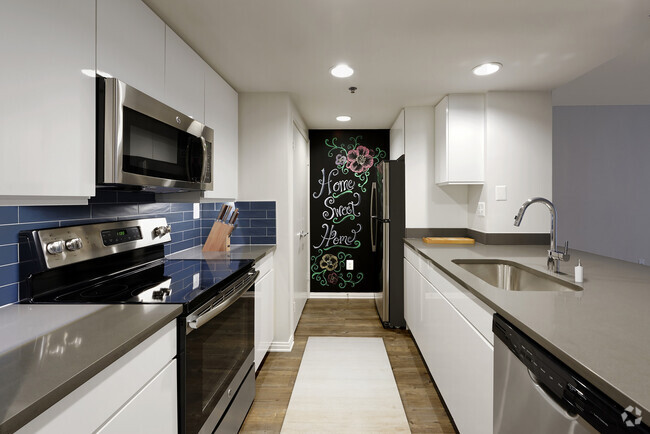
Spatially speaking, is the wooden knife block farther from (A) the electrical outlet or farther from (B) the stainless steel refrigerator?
Result: (B) the stainless steel refrigerator

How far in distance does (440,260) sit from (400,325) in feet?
4.75

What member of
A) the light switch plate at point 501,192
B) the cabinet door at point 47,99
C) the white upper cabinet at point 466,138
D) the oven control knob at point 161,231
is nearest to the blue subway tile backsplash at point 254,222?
the oven control knob at point 161,231

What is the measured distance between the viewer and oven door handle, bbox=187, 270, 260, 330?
1247 millimetres

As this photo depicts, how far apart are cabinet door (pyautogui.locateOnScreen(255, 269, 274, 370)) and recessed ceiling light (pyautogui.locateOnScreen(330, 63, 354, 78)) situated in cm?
150

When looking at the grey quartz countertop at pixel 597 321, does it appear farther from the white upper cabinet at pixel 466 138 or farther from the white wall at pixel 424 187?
the white wall at pixel 424 187

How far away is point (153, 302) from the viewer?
3.97 ft

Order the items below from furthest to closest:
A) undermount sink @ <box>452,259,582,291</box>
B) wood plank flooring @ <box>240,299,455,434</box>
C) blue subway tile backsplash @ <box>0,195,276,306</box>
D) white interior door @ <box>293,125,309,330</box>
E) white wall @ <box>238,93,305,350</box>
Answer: white interior door @ <box>293,125,309,330</box>, white wall @ <box>238,93,305,350</box>, wood plank flooring @ <box>240,299,455,434</box>, undermount sink @ <box>452,259,582,291</box>, blue subway tile backsplash @ <box>0,195,276,306</box>

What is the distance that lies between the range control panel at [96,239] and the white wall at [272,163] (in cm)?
96

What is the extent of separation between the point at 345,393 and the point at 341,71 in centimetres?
214

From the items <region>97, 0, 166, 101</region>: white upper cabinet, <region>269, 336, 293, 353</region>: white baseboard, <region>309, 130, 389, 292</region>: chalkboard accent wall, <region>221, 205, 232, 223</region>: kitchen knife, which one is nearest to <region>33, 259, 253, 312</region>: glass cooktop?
<region>221, 205, 232, 223</region>: kitchen knife

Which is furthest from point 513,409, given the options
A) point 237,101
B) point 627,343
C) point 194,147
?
point 237,101

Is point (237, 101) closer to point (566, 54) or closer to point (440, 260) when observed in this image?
point (440, 260)

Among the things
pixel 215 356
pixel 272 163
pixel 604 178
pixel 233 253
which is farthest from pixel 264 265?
pixel 604 178

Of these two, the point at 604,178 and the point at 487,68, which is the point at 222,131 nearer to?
the point at 487,68
